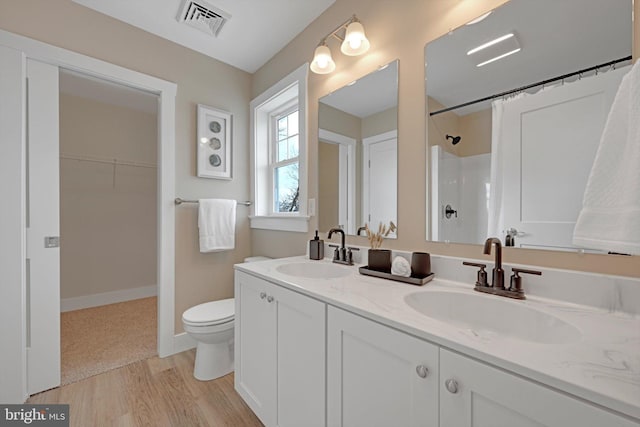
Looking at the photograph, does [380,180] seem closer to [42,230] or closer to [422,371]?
[422,371]

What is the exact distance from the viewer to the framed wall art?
222 cm

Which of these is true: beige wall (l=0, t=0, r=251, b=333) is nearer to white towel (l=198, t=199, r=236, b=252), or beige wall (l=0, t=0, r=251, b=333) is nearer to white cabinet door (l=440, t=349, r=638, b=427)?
white towel (l=198, t=199, r=236, b=252)

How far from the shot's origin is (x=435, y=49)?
49.1 inches

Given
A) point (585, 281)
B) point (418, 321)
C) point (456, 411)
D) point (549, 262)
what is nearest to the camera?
point (456, 411)

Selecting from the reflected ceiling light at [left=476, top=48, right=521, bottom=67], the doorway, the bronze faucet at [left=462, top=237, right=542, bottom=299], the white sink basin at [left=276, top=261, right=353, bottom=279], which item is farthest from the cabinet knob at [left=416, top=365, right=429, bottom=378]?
the doorway

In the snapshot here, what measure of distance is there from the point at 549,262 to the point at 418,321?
0.61 meters

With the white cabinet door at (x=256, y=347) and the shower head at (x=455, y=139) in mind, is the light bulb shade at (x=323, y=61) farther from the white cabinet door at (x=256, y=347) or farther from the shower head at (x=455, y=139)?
the white cabinet door at (x=256, y=347)

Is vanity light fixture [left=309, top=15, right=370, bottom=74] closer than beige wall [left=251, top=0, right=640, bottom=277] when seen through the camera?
No

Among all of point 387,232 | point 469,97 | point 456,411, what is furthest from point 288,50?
point 456,411

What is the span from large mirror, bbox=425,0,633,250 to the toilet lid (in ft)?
4.45

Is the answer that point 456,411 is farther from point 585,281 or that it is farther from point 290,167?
point 290,167

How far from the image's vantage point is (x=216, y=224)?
7.30 ft

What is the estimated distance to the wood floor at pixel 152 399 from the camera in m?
1.41

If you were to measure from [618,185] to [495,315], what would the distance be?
1.76 ft
